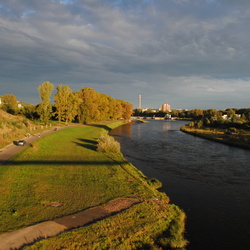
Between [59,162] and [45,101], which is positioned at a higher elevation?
[45,101]

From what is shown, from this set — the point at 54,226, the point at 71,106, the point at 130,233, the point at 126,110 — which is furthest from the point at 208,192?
the point at 126,110

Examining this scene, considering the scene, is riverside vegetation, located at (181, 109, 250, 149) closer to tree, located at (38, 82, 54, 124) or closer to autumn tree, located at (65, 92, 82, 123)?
autumn tree, located at (65, 92, 82, 123)

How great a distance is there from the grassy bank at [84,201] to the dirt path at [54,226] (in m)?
0.48

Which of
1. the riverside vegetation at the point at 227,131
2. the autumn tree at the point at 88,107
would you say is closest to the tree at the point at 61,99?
the autumn tree at the point at 88,107

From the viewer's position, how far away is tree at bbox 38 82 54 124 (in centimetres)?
6081

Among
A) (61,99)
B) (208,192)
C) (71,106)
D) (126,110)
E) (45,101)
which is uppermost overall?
(61,99)

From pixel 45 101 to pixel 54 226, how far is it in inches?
2242

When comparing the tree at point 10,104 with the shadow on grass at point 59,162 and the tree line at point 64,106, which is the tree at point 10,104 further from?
the shadow on grass at point 59,162

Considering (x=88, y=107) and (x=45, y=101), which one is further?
(x=88, y=107)

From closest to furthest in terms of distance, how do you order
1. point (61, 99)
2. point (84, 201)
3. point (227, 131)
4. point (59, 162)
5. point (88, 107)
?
point (84, 201)
point (59, 162)
point (227, 131)
point (61, 99)
point (88, 107)

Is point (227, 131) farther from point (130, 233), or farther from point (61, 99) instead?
point (130, 233)

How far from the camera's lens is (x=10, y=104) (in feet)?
266

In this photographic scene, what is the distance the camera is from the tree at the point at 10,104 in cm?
7762

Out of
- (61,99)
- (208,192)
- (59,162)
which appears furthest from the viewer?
(61,99)
